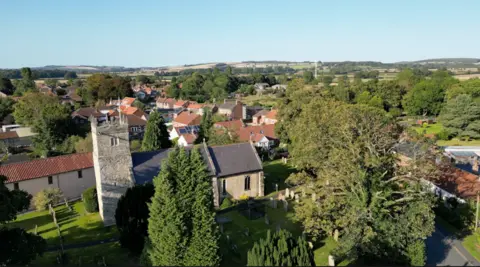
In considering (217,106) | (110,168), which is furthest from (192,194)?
(217,106)

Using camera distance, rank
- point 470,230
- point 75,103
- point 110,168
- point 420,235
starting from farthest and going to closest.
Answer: point 75,103, point 110,168, point 470,230, point 420,235

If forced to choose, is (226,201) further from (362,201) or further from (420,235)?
(420,235)

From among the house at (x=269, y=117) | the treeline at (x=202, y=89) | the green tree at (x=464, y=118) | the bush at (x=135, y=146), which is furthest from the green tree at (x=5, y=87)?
the green tree at (x=464, y=118)

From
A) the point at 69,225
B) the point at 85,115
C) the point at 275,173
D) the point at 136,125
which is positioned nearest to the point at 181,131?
the point at 136,125

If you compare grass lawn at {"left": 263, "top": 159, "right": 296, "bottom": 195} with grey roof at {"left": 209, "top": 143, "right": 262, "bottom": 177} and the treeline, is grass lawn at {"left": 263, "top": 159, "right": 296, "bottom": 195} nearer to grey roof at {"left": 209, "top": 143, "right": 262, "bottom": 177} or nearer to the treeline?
grey roof at {"left": 209, "top": 143, "right": 262, "bottom": 177}

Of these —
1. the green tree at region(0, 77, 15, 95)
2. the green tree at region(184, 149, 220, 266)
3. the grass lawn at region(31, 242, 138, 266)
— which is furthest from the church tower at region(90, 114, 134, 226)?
the green tree at region(0, 77, 15, 95)
